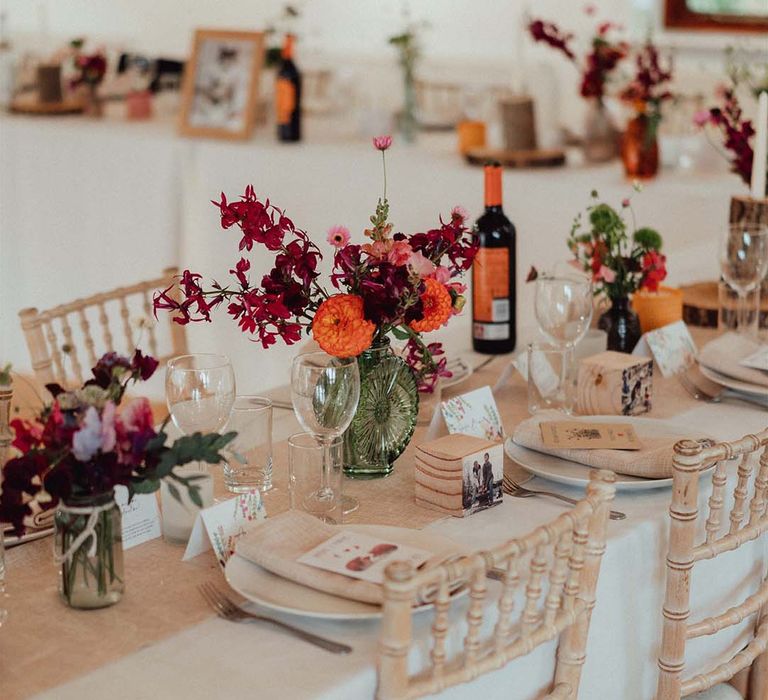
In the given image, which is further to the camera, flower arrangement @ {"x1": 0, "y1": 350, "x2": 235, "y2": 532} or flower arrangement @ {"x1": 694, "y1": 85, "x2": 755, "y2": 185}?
flower arrangement @ {"x1": 694, "y1": 85, "x2": 755, "y2": 185}

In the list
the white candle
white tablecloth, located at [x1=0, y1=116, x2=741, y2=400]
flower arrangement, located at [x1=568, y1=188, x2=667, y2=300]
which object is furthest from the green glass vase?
white tablecloth, located at [x1=0, y1=116, x2=741, y2=400]

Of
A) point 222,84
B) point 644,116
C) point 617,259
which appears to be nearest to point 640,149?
point 644,116

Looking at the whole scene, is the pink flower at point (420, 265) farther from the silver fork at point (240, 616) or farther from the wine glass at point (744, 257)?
the wine glass at point (744, 257)

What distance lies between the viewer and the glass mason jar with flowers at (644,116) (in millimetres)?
2992

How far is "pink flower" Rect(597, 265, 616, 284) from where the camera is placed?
6.42ft

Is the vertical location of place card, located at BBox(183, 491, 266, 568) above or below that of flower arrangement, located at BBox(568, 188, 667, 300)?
below

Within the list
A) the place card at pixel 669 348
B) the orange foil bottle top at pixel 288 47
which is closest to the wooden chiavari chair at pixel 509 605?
the place card at pixel 669 348

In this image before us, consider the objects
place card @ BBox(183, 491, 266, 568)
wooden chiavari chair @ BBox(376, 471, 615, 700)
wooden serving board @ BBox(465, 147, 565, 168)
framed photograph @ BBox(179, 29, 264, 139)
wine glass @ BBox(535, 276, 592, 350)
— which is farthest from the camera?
framed photograph @ BBox(179, 29, 264, 139)

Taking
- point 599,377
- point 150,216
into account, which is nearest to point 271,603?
point 599,377

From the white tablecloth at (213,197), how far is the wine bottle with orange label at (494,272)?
70 cm

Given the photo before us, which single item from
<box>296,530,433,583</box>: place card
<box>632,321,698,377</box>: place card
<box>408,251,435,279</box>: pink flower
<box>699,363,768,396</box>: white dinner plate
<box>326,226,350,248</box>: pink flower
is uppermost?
<box>326,226,350,248</box>: pink flower

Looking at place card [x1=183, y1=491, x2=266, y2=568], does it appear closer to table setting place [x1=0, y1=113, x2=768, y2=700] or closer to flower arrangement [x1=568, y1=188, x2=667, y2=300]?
table setting place [x1=0, y1=113, x2=768, y2=700]

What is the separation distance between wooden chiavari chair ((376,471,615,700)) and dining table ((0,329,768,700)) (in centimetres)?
4

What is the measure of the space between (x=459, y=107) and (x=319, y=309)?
3.30m
